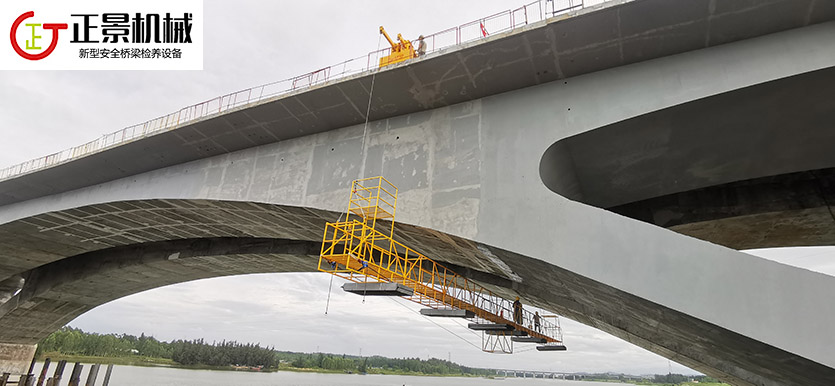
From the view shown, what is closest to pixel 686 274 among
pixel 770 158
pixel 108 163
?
pixel 770 158

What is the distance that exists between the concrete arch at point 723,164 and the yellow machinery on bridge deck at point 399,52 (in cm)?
442

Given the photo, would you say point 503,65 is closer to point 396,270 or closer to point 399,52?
point 399,52

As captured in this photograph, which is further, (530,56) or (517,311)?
(517,311)

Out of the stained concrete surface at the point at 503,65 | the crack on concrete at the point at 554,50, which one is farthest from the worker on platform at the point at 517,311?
the crack on concrete at the point at 554,50

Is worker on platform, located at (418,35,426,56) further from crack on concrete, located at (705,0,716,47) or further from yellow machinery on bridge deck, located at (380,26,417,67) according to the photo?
crack on concrete, located at (705,0,716,47)

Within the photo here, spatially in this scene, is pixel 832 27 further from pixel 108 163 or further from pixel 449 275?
pixel 108 163

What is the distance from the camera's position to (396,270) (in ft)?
40.9

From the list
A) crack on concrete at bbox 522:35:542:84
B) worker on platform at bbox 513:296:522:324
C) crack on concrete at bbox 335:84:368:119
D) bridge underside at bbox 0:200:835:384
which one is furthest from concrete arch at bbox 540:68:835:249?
worker on platform at bbox 513:296:522:324

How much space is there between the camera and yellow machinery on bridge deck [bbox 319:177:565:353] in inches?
380

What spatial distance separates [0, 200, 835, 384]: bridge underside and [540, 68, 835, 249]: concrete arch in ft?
9.95

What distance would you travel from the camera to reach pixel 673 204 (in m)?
13.5

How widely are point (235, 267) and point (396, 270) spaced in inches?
562

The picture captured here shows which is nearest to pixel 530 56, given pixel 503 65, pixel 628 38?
pixel 503 65

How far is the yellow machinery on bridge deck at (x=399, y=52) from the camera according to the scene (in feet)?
37.5
